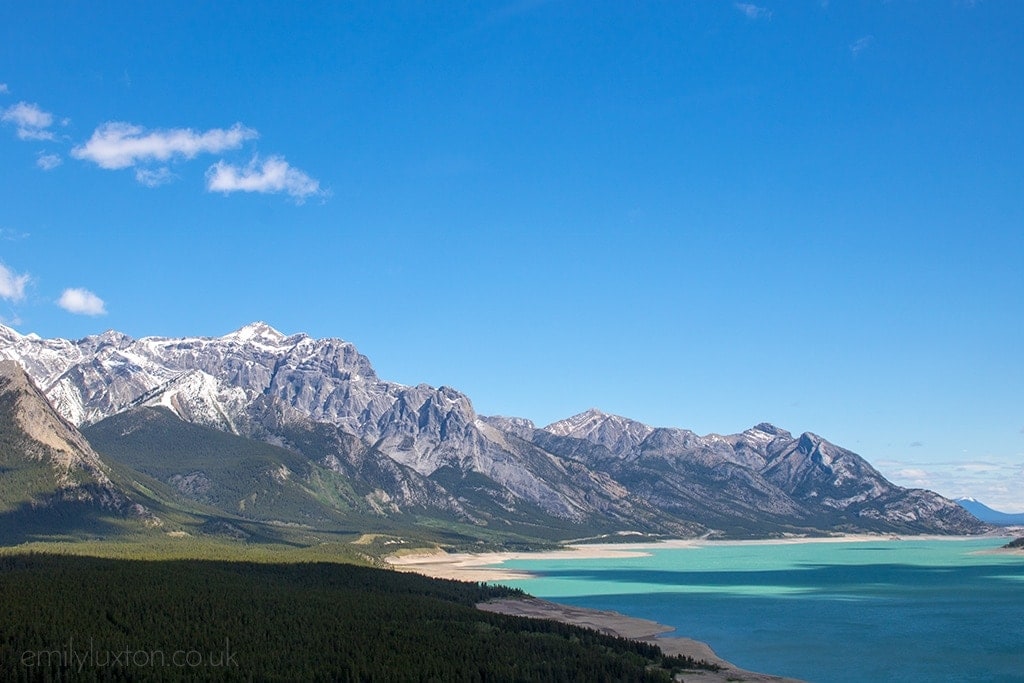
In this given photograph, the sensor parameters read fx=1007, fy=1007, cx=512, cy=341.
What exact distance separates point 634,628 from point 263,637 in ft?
230

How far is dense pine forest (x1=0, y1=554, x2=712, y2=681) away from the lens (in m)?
110

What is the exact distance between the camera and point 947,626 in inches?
7052

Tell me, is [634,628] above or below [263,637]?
below

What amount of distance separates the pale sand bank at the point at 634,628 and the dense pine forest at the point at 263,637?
6.64 m

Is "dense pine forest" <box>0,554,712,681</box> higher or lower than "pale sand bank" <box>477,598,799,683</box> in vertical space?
higher

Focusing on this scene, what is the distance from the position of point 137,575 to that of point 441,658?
237 ft

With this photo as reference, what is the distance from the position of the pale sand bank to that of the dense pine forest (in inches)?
261

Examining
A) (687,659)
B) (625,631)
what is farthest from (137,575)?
(687,659)

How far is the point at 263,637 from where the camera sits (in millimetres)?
127375

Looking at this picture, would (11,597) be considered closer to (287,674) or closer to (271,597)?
(271,597)

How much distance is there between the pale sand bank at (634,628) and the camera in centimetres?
12725

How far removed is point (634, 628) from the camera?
172250mm

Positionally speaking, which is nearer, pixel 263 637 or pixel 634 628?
pixel 263 637

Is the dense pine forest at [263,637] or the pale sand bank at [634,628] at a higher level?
the dense pine forest at [263,637]
